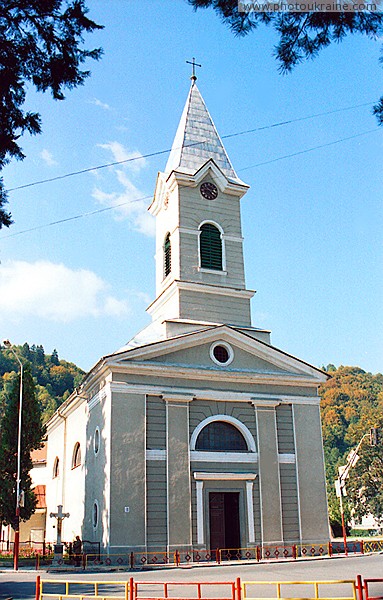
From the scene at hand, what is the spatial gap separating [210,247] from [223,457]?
1194cm

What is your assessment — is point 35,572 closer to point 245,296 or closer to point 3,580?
point 3,580

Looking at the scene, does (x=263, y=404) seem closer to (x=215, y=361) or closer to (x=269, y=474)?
(x=215, y=361)

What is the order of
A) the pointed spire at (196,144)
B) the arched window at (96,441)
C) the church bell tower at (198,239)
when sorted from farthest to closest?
the pointed spire at (196,144)
the church bell tower at (198,239)
the arched window at (96,441)

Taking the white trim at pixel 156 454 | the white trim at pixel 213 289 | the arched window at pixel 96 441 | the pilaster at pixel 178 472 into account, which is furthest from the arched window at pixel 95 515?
the white trim at pixel 213 289

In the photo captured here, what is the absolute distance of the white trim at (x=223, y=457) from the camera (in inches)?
1173

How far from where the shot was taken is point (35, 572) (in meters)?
25.7

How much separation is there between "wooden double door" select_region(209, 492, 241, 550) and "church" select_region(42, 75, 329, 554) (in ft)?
0.16

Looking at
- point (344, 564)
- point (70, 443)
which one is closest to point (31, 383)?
point (70, 443)

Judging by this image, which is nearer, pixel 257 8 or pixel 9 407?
pixel 257 8

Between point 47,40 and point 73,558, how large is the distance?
2299 cm

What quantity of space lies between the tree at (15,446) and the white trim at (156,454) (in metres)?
8.30

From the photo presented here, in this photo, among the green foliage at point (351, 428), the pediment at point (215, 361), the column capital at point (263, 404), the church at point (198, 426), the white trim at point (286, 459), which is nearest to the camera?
the church at point (198, 426)

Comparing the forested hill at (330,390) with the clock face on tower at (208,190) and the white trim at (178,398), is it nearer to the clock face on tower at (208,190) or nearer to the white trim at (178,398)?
the clock face on tower at (208,190)

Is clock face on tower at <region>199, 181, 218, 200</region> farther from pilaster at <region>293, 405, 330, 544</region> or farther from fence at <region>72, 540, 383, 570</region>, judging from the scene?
fence at <region>72, 540, 383, 570</region>
